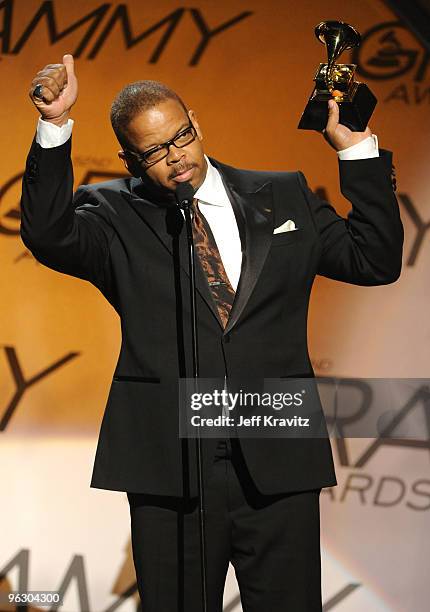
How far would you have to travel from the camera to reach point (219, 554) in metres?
1.96

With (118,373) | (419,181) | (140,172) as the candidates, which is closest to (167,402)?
(118,373)

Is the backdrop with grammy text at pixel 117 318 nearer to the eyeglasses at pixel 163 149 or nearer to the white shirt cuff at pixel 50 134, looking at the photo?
the eyeglasses at pixel 163 149

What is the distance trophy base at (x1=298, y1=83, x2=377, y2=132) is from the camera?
6.59ft

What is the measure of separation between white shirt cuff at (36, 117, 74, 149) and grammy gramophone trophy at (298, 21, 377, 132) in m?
0.49

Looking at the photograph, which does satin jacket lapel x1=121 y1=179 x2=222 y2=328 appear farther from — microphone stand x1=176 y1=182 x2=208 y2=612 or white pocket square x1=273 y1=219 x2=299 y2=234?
white pocket square x1=273 y1=219 x2=299 y2=234

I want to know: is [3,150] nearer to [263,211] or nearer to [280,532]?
[263,211]

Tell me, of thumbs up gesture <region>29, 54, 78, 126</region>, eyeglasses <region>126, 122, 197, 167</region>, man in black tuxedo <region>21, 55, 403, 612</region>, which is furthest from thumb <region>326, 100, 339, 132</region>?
thumbs up gesture <region>29, 54, 78, 126</region>

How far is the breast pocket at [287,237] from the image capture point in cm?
201

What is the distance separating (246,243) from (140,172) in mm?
268

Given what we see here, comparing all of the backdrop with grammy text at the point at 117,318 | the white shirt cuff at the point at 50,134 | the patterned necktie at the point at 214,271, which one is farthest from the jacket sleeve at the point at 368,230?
the backdrop with grammy text at the point at 117,318

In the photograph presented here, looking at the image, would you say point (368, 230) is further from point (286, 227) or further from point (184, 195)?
point (184, 195)

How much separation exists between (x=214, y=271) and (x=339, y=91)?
0.45 meters

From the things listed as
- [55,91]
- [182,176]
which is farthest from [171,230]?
[55,91]

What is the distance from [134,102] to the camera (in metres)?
2.01
